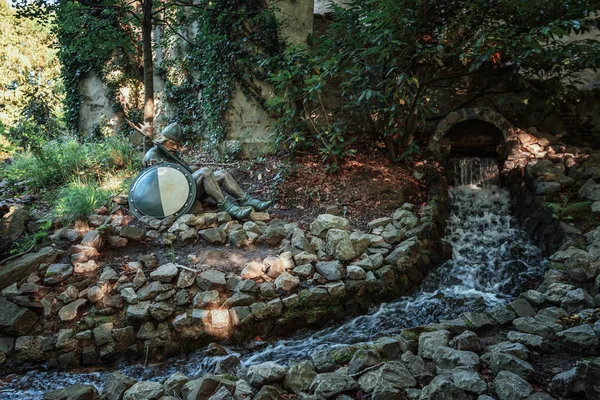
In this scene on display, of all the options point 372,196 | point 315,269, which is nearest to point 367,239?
point 315,269

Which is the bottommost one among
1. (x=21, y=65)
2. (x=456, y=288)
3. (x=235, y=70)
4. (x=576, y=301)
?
(x=456, y=288)

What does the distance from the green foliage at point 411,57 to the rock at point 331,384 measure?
2945 mm

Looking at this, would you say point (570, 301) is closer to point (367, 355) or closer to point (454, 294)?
point (454, 294)

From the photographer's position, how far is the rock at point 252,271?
11.0 ft

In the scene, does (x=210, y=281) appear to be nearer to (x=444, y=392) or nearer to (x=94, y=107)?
(x=444, y=392)

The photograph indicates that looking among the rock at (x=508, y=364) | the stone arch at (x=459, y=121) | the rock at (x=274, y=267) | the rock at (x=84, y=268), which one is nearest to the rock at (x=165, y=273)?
the rock at (x=84, y=268)

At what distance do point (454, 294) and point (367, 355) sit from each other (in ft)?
5.80

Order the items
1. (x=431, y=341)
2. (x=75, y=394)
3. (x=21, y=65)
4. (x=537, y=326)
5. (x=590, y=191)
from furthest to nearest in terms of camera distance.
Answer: (x=21, y=65)
(x=590, y=191)
(x=537, y=326)
(x=431, y=341)
(x=75, y=394)

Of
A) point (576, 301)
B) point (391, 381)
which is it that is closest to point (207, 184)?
point (391, 381)

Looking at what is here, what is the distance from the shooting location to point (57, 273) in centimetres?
322

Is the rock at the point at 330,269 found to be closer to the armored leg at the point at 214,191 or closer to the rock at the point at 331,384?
the armored leg at the point at 214,191

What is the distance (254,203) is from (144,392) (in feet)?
7.99

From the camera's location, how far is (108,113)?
28.6ft

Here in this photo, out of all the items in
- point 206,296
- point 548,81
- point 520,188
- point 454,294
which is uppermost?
point 548,81
